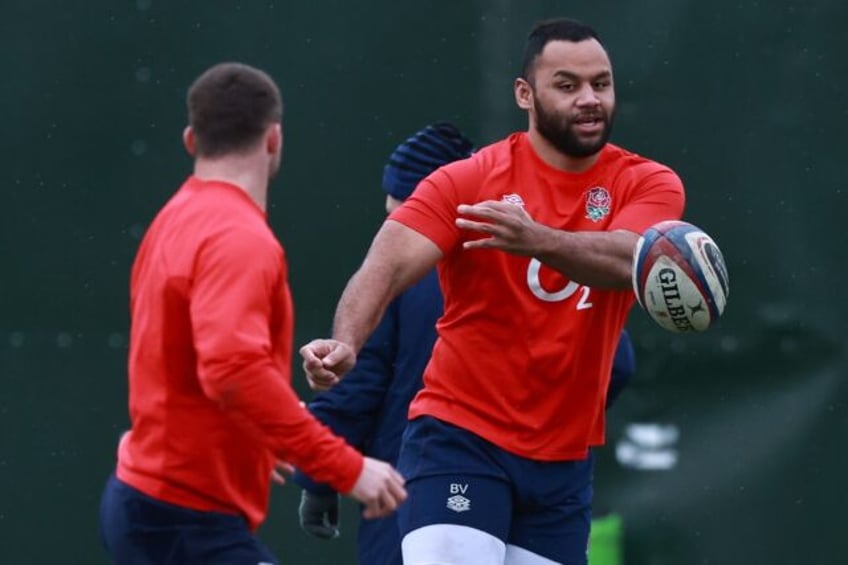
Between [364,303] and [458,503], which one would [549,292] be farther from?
[458,503]

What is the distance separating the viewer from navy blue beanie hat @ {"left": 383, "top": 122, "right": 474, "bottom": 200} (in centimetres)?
670

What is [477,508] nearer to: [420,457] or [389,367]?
[420,457]

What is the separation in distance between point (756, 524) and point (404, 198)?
7.04 ft

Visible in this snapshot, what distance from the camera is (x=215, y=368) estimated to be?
466 cm

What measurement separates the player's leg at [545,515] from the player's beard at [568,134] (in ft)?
3.13

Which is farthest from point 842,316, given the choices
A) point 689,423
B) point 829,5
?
point 829,5

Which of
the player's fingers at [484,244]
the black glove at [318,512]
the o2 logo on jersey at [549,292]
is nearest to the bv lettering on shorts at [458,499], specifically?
the o2 logo on jersey at [549,292]

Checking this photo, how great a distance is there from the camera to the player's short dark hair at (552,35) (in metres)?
6.28

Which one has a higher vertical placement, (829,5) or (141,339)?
(829,5)

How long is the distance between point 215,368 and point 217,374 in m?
0.02

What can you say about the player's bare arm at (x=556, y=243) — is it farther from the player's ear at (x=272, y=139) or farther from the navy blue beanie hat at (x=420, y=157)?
the navy blue beanie hat at (x=420, y=157)

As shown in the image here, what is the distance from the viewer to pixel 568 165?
616 centimetres

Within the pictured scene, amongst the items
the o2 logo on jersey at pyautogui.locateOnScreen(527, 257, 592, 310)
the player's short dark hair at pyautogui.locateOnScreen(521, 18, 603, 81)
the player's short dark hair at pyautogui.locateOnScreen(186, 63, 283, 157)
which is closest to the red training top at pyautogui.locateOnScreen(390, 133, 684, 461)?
the o2 logo on jersey at pyautogui.locateOnScreen(527, 257, 592, 310)

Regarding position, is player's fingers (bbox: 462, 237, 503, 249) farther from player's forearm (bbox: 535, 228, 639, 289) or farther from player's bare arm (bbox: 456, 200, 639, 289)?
player's forearm (bbox: 535, 228, 639, 289)
